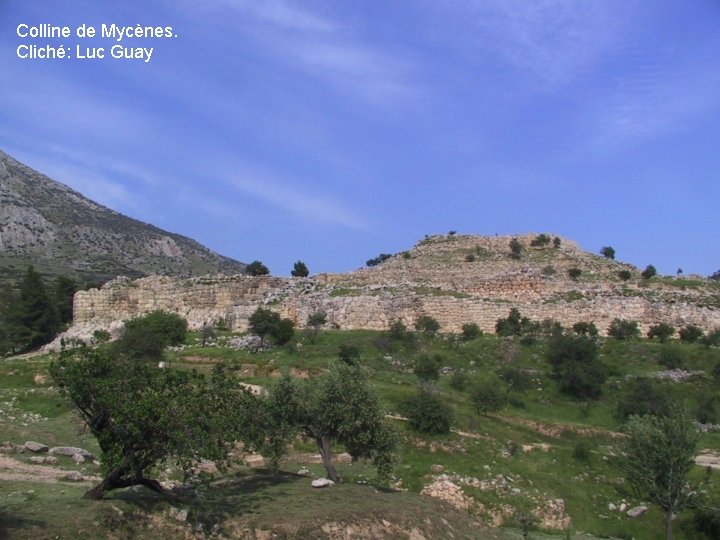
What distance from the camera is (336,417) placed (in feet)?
63.9

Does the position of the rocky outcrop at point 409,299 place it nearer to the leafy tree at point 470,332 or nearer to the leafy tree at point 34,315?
the leafy tree at point 34,315

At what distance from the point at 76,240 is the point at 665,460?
102398 millimetres

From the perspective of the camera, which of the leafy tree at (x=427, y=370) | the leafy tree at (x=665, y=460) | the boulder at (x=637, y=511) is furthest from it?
the leafy tree at (x=427, y=370)

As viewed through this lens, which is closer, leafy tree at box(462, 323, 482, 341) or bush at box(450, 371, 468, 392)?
bush at box(450, 371, 468, 392)

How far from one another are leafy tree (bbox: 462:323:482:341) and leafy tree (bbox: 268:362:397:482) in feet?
87.0

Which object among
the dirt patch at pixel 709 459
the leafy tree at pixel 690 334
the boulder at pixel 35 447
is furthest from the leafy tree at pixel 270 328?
the leafy tree at pixel 690 334

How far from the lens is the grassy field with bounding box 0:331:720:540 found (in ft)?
46.2

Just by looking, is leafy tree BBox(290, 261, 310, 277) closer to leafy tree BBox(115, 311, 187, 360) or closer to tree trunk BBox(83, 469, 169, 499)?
leafy tree BBox(115, 311, 187, 360)

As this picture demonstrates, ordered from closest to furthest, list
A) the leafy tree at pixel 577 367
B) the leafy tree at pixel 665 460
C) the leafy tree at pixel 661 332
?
1. the leafy tree at pixel 665 460
2. the leafy tree at pixel 577 367
3. the leafy tree at pixel 661 332

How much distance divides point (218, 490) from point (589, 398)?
76.3ft

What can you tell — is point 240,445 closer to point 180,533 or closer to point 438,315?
point 180,533

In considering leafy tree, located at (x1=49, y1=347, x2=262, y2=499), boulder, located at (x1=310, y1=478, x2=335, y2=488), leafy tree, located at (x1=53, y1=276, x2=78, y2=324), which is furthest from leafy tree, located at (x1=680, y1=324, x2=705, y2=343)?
leafy tree, located at (x1=53, y1=276, x2=78, y2=324)

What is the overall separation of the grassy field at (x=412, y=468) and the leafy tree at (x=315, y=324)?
0.65 m

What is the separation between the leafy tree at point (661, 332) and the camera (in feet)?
149
